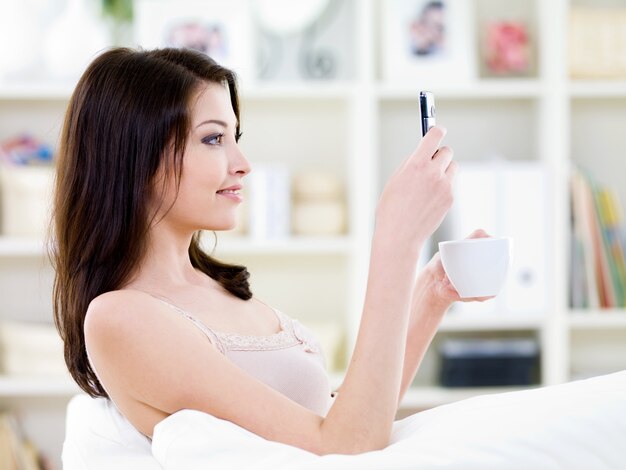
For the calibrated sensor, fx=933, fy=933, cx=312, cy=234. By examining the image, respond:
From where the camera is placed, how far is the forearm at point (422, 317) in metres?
Result: 1.21

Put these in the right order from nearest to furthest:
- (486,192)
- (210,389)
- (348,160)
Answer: (210,389), (486,192), (348,160)

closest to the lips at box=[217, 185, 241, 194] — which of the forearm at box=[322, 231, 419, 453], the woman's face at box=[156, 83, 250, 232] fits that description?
the woman's face at box=[156, 83, 250, 232]

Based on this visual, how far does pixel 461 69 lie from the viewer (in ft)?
9.41

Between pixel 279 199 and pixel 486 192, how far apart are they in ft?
2.00

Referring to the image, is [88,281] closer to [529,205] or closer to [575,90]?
[529,205]

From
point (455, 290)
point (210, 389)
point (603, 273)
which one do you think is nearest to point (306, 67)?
point (603, 273)

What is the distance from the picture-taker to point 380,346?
3.11 feet

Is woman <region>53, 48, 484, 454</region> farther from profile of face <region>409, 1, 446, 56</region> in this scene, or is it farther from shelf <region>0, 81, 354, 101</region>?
profile of face <region>409, 1, 446, 56</region>

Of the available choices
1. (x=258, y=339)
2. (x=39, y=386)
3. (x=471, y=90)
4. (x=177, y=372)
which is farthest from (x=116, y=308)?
(x=471, y=90)

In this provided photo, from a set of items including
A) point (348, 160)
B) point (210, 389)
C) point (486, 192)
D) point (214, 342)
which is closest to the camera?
point (210, 389)

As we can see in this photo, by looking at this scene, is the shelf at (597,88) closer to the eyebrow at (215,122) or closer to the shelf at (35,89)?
the shelf at (35,89)

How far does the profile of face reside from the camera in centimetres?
288

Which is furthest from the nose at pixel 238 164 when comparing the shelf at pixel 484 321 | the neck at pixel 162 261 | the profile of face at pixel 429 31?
the profile of face at pixel 429 31

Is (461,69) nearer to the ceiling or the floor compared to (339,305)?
nearer to the ceiling
